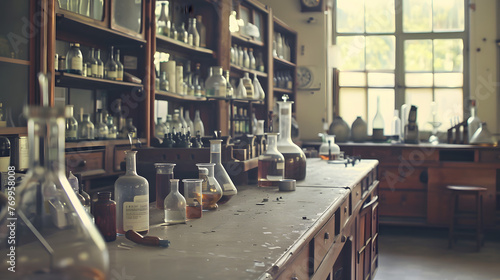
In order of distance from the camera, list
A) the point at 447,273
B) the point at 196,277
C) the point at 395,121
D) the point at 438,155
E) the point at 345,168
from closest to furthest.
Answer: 1. the point at 196,277
2. the point at 345,168
3. the point at 447,273
4. the point at 438,155
5. the point at 395,121

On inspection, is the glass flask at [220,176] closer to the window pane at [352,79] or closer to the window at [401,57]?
the window at [401,57]

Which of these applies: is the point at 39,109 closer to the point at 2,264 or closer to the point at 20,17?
the point at 2,264

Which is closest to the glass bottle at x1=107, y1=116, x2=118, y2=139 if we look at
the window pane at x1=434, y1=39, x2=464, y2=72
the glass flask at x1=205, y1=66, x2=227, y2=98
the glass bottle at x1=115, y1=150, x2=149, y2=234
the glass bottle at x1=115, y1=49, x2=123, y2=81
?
the glass bottle at x1=115, y1=49, x2=123, y2=81

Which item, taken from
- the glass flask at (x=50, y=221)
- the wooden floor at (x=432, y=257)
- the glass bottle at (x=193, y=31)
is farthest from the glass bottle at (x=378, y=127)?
the glass flask at (x=50, y=221)

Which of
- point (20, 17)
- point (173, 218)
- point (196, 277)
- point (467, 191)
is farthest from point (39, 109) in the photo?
point (467, 191)

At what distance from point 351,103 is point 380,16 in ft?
3.67

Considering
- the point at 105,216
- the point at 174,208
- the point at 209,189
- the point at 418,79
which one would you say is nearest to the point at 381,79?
the point at 418,79

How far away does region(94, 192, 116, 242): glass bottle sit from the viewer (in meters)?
1.19

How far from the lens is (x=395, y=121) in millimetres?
6164

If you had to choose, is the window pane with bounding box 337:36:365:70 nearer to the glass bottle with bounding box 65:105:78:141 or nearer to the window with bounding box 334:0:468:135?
the window with bounding box 334:0:468:135

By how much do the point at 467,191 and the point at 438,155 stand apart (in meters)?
0.64

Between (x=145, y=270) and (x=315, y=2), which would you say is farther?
(x=315, y=2)

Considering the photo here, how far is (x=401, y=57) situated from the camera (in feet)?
20.6

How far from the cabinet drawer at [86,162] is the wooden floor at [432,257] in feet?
7.09
